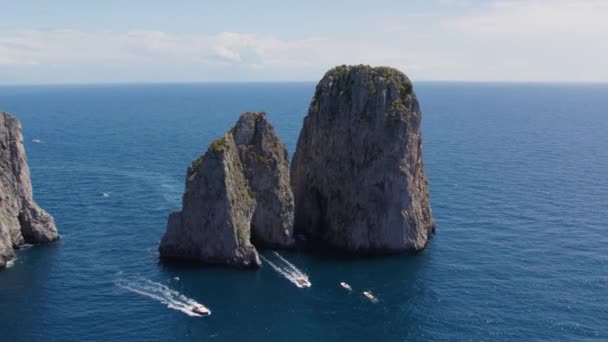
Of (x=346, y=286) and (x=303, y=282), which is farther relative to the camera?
(x=303, y=282)

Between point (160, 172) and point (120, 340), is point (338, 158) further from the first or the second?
point (160, 172)

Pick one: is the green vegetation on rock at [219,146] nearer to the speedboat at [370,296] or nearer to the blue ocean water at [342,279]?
the blue ocean water at [342,279]

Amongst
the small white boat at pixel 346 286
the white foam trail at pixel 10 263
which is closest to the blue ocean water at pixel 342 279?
the white foam trail at pixel 10 263

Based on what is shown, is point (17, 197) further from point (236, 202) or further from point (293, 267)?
point (293, 267)

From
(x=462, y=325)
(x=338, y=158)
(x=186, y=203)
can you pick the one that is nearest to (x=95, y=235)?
(x=186, y=203)

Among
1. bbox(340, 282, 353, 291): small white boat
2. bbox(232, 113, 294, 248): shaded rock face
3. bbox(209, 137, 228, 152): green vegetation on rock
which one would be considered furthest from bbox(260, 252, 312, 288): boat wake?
bbox(209, 137, 228, 152): green vegetation on rock

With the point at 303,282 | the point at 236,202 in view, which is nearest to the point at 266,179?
the point at 236,202

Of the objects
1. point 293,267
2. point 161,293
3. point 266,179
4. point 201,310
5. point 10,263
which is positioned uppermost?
point 266,179
